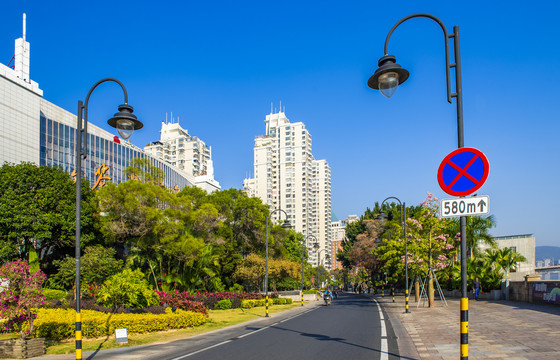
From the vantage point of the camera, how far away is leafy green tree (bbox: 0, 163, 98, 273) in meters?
32.8

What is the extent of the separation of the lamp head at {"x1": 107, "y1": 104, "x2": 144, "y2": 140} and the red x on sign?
733cm

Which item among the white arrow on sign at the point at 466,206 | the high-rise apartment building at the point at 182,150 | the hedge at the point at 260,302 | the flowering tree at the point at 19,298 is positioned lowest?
the hedge at the point at 260,302

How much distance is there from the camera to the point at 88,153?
7494cm

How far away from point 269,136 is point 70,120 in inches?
4207

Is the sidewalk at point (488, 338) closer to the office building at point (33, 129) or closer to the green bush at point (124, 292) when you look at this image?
the green bush at point (124, 292)

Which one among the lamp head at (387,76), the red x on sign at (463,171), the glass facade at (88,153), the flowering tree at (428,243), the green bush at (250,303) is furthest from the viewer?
the glass facade at (88,153)

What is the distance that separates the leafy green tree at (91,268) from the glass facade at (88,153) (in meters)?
16.1

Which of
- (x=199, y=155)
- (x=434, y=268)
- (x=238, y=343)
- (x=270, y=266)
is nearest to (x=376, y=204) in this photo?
(x=270, y=266)

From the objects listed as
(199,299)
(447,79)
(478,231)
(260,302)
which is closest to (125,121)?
(447,79)

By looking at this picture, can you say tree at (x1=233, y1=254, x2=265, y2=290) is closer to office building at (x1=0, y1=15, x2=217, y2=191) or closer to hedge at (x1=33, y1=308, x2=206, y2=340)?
office building at (x1=0, y1=15, x2=217, y2=191)

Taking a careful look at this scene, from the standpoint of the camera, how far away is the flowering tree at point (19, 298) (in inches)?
486

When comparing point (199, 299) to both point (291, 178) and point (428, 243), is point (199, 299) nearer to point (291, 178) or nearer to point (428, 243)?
point (428, 243)

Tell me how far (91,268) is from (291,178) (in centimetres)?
13004

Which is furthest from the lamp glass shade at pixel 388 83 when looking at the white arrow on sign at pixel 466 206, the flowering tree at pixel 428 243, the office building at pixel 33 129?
the office building at pixel 33 129
